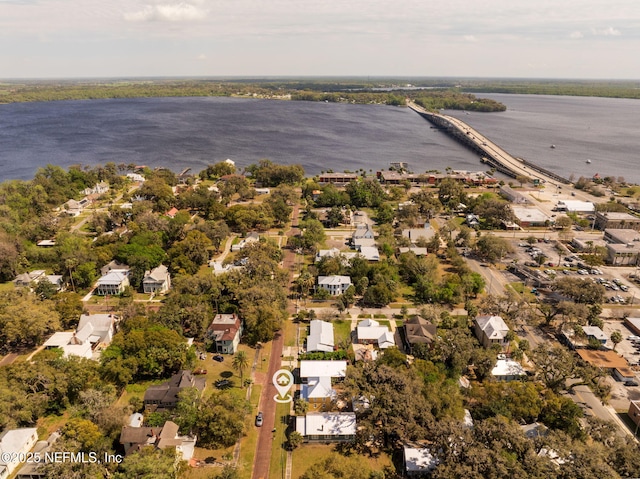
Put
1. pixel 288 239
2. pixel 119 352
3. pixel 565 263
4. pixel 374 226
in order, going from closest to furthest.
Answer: pixel 119 352 < pixel 565 263 < pixel 288 239 < pixel 374 226

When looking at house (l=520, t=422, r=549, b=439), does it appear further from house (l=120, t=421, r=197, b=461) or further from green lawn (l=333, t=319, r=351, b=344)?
house (l=120, t=421, r=197, b=461)

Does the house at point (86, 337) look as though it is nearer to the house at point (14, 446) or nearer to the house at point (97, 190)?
the house at point (14, 446)

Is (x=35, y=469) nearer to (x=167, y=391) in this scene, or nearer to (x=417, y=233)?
(x=167, y=391)

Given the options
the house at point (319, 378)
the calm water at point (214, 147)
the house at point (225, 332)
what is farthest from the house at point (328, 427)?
the calm water at point (214, 147)

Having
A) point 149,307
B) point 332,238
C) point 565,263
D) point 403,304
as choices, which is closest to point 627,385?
point 403,304

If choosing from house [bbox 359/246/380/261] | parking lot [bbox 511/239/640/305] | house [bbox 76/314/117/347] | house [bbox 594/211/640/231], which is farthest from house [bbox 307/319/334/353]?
house [bbox 594/211/640/231]

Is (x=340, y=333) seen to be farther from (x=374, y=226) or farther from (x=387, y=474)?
(x=374, y=226)
